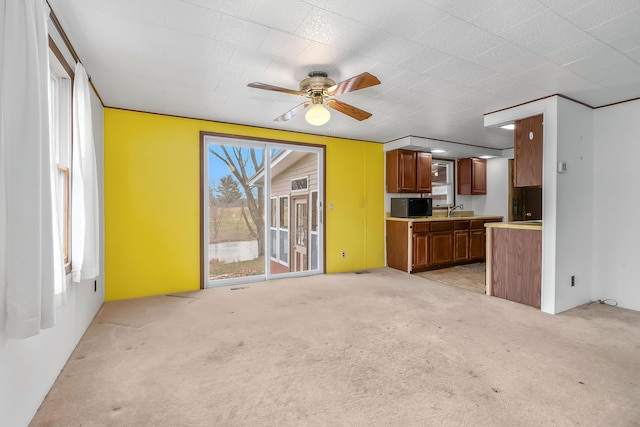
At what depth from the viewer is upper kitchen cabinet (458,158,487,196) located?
6.29m

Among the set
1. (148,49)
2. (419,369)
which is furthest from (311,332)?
(148,49)

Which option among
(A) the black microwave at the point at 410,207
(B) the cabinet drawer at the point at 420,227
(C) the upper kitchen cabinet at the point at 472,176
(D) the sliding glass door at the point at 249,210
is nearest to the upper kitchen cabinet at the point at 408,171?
(A) the black microwave at the point at 410,207

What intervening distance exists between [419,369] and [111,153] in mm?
3968

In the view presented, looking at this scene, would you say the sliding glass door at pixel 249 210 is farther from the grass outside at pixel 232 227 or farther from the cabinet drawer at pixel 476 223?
the cabinet drawer at pixel 476 223

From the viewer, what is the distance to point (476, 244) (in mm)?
5816

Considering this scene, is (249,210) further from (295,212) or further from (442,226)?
(442,226)

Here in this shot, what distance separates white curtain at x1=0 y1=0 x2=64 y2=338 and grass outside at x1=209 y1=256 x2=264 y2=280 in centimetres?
293

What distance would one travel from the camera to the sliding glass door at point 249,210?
427 cm

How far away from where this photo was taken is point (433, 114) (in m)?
3.84

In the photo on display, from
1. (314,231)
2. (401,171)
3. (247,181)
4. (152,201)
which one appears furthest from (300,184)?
(152,201)

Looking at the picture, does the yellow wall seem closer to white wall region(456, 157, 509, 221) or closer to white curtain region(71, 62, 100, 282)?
white curtain region(71, 62, 100, 282)

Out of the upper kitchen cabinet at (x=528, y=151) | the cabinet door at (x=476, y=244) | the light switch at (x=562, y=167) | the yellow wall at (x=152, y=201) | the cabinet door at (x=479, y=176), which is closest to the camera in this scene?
the light switch at (x=562, y=167)

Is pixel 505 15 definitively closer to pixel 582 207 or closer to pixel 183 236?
pixel 582 207

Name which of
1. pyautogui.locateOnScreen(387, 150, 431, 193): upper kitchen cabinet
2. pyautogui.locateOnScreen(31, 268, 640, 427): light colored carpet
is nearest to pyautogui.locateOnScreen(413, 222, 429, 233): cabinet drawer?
pyautogui.locateOnScreen(387, 150, 431, 193): upper kitchen cabinet
